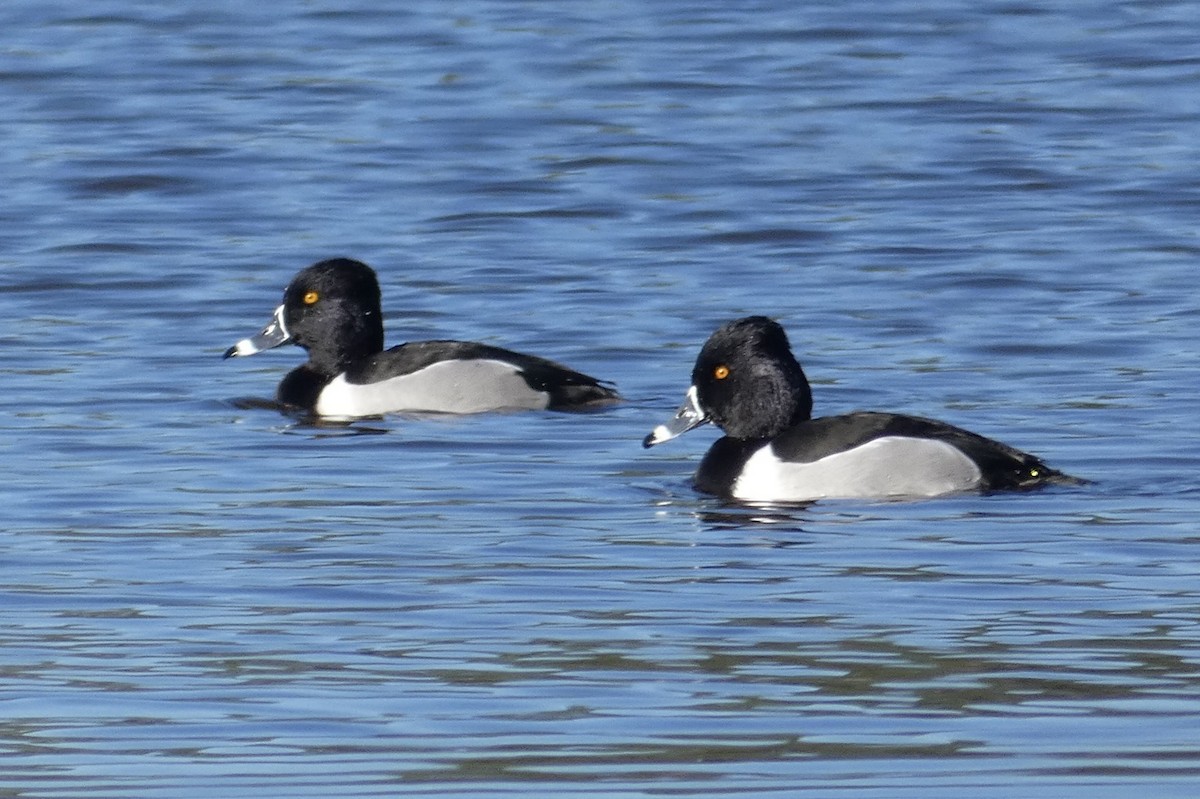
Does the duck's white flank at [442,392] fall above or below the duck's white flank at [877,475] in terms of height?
below

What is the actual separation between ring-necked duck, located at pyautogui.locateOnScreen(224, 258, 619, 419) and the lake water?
20 cm

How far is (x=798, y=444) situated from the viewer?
10812 mm

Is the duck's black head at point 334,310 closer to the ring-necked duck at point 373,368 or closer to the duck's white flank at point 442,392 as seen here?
the ring-necked duck at point 373,368

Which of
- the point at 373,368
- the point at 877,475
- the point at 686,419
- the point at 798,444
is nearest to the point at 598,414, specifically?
the point at 686,419

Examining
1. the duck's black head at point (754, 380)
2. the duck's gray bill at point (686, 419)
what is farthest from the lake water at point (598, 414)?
the duck's black head at point (754, 380)

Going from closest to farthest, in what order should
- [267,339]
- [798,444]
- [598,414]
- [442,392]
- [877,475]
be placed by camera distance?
[877,475] → [798,444] → [598,414] → [442,392] → [267,339]

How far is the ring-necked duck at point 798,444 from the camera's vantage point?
34.4ft

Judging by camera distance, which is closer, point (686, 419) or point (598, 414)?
point (686, 419)

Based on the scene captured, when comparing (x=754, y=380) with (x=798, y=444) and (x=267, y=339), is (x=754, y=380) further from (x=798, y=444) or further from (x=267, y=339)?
(x=267, y=339)

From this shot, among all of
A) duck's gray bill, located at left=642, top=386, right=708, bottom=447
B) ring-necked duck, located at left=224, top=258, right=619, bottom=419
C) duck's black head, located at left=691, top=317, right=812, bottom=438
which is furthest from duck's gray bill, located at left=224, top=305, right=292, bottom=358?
duck's black head, located at left=691, top=317, right=812, bottom=438

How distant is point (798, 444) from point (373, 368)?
11.2 feet

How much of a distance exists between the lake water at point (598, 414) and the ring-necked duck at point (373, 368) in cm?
20

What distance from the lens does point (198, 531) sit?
958 cm

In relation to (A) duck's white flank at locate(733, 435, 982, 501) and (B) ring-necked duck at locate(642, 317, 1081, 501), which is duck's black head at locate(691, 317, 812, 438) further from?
(A) duck's white flank at locate(733, 435, 982, 501)
